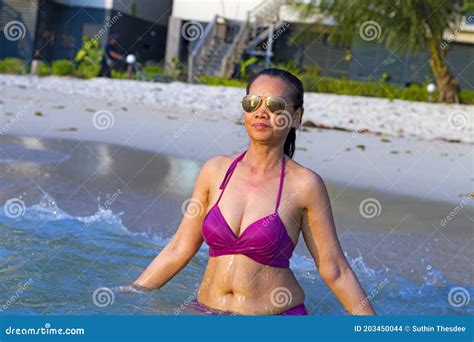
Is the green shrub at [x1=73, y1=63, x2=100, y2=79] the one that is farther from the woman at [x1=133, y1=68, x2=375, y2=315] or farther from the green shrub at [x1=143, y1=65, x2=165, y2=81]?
the woman at [x1=133, y1=68, x2=375, y2=315]

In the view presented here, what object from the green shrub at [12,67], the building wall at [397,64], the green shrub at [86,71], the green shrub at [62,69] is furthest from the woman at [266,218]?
the building wall at [397,64]

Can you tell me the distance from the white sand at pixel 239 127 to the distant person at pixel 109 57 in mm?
3587

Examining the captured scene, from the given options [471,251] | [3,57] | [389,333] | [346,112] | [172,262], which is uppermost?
[389,333]

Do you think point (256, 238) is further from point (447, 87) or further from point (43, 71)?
point (43, 71)

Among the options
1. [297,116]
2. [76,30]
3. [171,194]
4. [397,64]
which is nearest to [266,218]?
[297,116]

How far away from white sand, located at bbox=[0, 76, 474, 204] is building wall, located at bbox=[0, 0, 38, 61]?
8037 millimetres

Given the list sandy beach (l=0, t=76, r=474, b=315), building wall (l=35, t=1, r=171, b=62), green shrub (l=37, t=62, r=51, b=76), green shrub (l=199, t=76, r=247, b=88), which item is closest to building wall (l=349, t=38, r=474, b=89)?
green shrub (l=199, t=76, r=247, b=88)

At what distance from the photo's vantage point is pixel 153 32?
25.9 m

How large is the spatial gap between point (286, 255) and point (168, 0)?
78.8ft

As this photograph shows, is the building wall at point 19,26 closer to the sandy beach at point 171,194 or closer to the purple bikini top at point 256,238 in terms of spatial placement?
the sandy beach at point 171,194

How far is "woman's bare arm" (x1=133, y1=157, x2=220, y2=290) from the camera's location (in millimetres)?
3719

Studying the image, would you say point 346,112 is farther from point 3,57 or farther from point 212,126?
point 3,57

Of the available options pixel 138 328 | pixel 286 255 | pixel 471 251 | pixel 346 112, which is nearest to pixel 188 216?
pixel 286 255

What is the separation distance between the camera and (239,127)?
12094 millimetres
